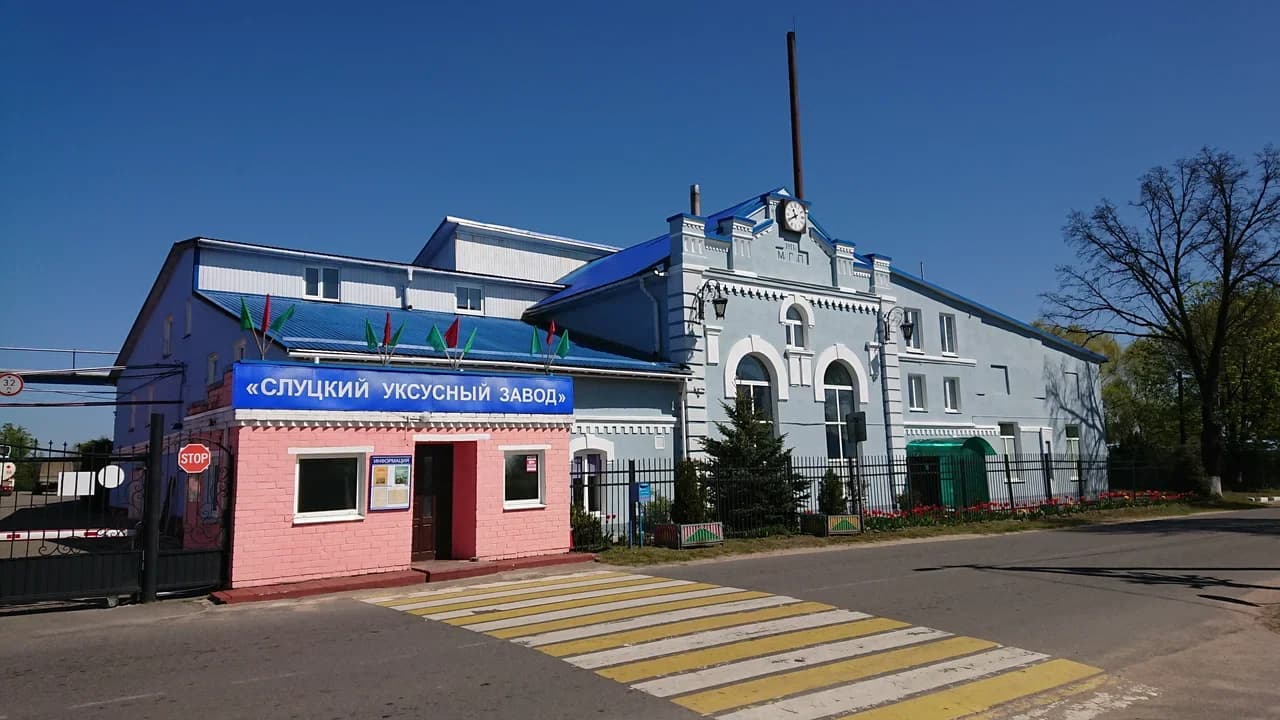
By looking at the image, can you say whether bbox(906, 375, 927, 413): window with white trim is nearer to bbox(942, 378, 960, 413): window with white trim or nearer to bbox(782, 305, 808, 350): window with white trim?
bbox(942, 378, 960, 413): window with white trim

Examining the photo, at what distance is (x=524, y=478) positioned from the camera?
53.6 feet

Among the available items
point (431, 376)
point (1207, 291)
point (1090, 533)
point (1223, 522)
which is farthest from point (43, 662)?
point (1207, 291)

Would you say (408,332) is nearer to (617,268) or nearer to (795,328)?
(617,268)

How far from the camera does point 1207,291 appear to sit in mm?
48844

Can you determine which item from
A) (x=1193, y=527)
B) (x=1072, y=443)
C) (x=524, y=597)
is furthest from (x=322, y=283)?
(x=1072, y=443)

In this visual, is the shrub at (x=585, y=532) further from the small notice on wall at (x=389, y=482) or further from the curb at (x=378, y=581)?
the small notice on wall at (x=389, y=482)

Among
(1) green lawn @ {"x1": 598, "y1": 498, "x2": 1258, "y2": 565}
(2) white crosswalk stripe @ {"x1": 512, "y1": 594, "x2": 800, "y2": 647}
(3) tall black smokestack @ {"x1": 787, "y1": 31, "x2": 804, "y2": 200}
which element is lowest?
(2) white crosswalk stripe @ {"x1": 512, "y1": 594, "x2": 800, "y2": 647}

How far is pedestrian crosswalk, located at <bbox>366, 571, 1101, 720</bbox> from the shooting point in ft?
22.4

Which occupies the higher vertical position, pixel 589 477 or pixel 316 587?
pixel 589 477

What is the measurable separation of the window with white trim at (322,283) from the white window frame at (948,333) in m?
22.5

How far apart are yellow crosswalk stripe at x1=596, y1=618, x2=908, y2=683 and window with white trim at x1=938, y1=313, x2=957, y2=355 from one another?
24.8 meters

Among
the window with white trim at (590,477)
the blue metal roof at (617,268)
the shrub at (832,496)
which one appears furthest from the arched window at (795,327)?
the window with white trim at (590,477)

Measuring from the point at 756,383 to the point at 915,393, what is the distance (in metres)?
9.62

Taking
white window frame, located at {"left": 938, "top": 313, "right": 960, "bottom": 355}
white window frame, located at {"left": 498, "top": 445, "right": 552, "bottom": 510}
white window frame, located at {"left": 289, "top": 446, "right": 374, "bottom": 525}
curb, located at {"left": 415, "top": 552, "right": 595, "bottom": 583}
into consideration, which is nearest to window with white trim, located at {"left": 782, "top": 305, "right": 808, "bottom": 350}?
white window frame, located at {"left": 938, "top": 313, "right": 960, "bottom": 355}
